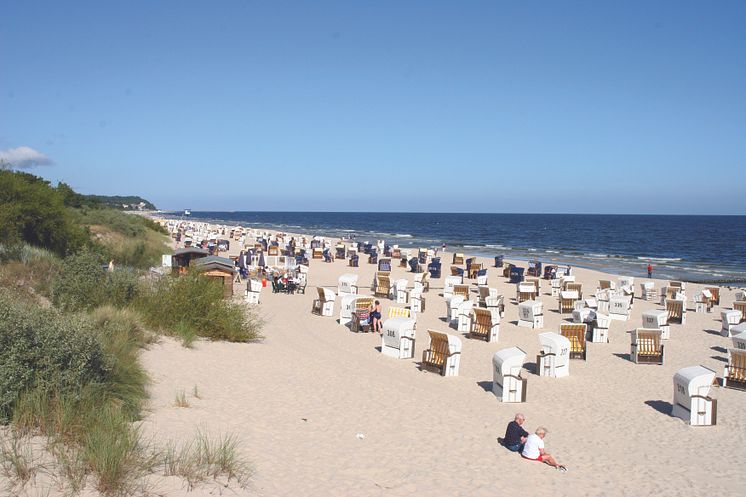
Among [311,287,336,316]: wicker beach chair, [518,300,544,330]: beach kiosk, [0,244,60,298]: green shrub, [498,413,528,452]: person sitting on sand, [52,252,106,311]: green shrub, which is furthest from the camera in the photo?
[311,287,336,316]: wicker beach chair

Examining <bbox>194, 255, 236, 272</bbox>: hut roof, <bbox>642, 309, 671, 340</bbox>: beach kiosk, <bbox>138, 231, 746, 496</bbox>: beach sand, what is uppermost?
<bbox>194, 255, 236, 272</bbox>: hut roof

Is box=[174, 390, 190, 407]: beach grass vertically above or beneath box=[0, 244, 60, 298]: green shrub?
beneath

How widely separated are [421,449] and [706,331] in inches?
524

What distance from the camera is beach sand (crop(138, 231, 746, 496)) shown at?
20.6 feet

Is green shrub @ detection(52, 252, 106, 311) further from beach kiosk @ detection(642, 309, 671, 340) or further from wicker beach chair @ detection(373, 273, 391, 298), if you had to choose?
beach kiosk @ detection(642, 309, 671, 340)

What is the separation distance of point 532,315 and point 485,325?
247 centimetres

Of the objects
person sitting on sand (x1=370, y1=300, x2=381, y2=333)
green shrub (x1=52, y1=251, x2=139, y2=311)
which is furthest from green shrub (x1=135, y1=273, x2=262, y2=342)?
person sitting on sand (x1=370, y1=300, x2=381, y2=333)

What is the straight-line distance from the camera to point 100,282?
466 inches

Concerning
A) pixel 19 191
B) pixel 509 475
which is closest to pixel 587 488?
pixel 509 475

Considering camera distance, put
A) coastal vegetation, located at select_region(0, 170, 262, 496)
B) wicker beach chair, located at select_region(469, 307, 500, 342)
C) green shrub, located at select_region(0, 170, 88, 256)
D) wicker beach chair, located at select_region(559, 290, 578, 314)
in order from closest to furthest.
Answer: coastal vegetation, located at select_region(0, 170, 262, 496) → wicker beach chair, located at select_region(469, 307, 500, 342) → green shrub, located at select_region(0, 170, 88, 256) → wicker beach chair, located at select_region(559, 290, 578, 314)

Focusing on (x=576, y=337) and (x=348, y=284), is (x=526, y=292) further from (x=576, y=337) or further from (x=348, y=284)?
(x=576, y=337)

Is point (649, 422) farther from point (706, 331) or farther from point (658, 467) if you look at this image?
point (706, 331)

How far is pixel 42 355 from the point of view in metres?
6.12

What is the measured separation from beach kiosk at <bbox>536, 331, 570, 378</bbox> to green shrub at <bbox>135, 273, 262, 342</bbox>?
583cm
